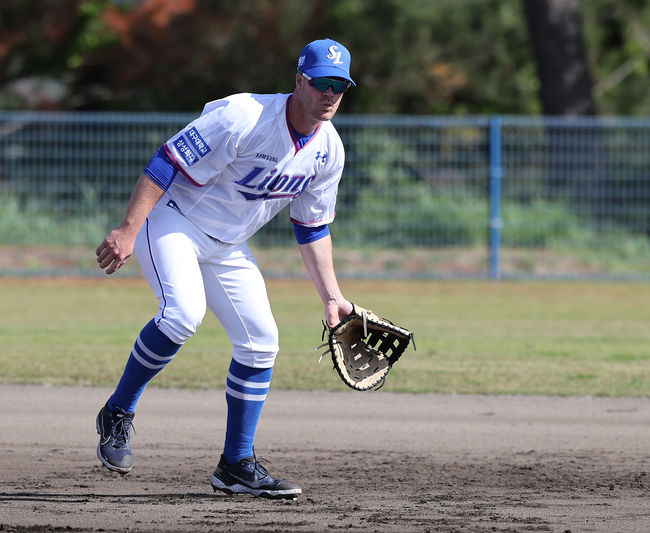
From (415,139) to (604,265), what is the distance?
10.1 feet

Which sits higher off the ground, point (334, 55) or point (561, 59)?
point (561, 59)

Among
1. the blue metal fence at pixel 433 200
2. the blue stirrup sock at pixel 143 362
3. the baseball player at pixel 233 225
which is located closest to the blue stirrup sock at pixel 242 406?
the baseball player at pixel 233 225

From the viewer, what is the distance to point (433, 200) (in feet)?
52.9

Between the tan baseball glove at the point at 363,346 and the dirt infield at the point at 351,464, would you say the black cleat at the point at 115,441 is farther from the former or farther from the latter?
the tan baseball glove at the point at 363,346

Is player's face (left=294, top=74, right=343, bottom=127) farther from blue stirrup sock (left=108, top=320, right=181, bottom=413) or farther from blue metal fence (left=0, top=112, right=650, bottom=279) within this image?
blue metal fence (left=0, top=112, right=650, bottom=279)

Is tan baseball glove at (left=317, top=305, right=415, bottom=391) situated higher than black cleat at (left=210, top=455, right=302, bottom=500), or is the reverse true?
tan baseball glove at (left=317, top=305, right=415, bottom=391)

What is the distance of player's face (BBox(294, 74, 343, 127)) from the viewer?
514 cm

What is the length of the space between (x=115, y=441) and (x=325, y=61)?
1973 mm

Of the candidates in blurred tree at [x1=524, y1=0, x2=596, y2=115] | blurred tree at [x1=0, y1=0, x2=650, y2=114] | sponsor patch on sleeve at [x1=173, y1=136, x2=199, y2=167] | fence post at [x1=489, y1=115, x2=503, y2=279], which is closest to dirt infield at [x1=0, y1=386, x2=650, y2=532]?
sponsor patch on sleeve at [x1=173, y1=136, x2=199, y2=167]

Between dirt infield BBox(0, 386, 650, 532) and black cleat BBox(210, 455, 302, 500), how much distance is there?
0.05 m

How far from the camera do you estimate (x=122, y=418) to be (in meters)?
5.49

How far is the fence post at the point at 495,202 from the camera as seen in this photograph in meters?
15.7

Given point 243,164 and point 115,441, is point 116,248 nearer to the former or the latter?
point 243,164

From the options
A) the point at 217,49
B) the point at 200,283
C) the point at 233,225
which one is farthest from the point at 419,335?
the point at 217,49
